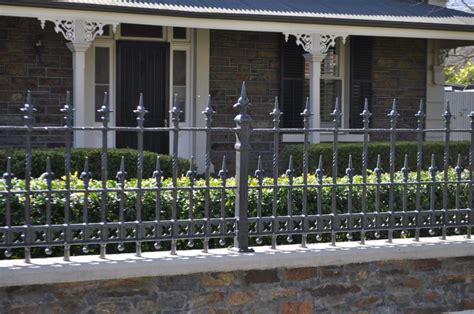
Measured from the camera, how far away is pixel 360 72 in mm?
16203

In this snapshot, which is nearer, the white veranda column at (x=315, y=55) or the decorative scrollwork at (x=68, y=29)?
the decorative scrollwork at (x=68, y=29)

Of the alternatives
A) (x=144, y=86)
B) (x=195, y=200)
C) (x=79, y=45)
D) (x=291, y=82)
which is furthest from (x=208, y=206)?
(x=291, y=82)

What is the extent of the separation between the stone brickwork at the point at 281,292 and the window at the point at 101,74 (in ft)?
28.9

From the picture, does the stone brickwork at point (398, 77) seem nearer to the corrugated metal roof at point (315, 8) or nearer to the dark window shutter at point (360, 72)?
the dark window shutter at point (360, 72)

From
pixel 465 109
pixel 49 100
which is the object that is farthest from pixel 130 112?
pixel 465 109

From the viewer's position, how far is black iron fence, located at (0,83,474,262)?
5691 millimetres

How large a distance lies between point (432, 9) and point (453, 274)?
417 inches

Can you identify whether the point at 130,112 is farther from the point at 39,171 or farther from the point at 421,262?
the point at 421,262

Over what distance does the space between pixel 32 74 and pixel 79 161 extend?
3.10 metres

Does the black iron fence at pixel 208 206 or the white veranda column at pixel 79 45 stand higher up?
the white veranda column at pixel 79 45

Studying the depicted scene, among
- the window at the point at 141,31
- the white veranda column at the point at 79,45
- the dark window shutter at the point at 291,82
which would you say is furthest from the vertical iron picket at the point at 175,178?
the dark window shutter at the point at 291,82

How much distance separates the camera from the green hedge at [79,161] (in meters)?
11.0

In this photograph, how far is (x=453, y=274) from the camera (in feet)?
22.6

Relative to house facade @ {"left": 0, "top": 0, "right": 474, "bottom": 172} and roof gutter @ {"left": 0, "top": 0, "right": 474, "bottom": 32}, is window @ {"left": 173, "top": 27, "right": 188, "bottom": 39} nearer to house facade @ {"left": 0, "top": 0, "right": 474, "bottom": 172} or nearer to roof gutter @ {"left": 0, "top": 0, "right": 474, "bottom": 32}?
house facade @ {"left": 0, "top": 0, "right": 474, "bottom": 172}
